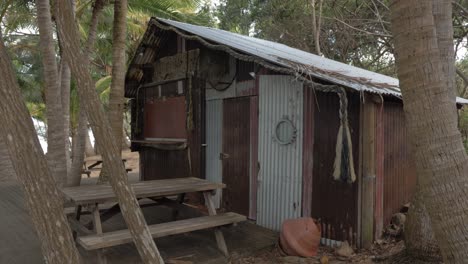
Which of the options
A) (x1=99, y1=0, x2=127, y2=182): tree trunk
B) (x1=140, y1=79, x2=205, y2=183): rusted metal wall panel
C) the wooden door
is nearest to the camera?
the wooden door

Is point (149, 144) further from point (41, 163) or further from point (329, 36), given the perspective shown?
point (329, 36)

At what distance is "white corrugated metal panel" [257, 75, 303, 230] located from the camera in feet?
19.6

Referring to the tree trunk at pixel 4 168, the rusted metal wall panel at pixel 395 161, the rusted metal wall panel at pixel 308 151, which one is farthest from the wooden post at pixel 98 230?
the tree trunk at pixel 4 168

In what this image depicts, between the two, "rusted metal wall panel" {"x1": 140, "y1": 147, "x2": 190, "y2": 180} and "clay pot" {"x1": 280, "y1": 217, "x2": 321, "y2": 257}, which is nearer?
"clay pot" {"x1": 280, "y1": 217, "x2": 321, "y2": 257}

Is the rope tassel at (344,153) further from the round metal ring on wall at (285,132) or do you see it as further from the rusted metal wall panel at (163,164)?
the rusted metal wall panel at (163,164)

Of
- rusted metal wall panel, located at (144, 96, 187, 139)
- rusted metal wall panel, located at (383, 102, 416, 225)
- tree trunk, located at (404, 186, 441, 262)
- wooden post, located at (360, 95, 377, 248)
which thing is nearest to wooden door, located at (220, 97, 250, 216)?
rusted metal wall panel, located at (144, 96, 187, 139)

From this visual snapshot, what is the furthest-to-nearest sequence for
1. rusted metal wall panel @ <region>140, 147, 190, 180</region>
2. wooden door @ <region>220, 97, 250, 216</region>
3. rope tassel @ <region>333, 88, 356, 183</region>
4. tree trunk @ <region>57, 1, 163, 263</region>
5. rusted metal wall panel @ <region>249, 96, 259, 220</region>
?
rusted metal wall panel @ <region>140, 147, 190, 180</region>
wooden door @ <region>220, 97, 250, 216</region>
rusted metal wall panel @ <region>249, 96, 259, 220</region>
rope tassel @ <region>333, 88, 356, 183</region>
tree trunk @ <region>57, 1, 163, 263</region>

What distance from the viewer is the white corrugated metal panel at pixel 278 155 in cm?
596

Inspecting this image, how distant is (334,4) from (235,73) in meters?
8.90

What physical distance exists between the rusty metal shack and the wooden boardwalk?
604 mm

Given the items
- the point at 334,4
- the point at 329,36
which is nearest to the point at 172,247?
the point at 334,4

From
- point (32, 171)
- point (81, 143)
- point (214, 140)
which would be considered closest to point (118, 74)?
point (81, 143)

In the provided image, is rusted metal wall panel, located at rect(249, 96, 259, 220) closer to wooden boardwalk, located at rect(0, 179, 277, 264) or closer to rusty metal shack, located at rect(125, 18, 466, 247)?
rusty metal shack, located at rect(125, 18, 466, 247)

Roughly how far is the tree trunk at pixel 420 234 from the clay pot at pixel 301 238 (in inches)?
45.8
